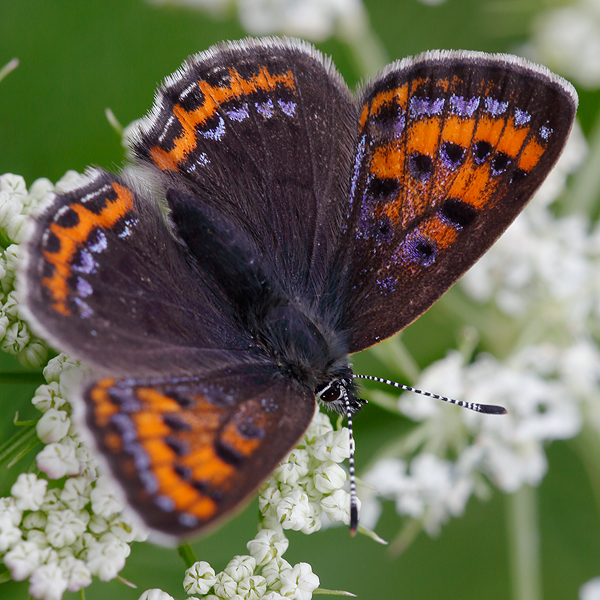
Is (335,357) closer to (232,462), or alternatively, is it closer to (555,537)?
(232,462)

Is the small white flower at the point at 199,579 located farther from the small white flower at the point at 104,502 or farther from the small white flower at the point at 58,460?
the small white flower at the point at 58,460

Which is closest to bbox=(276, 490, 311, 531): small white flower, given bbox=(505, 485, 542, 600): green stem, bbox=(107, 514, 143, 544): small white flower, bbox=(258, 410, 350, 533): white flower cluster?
bbox=(258, 410, 350, 533): white flower cluster

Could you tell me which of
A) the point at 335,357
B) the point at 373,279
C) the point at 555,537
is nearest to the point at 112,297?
the point at 335,357

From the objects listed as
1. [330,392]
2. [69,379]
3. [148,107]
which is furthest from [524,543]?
[148,107]

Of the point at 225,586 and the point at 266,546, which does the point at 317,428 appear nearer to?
the point at 266,546

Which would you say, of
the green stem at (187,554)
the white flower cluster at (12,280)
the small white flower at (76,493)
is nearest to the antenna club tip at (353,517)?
the green stem at (187,554)
